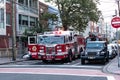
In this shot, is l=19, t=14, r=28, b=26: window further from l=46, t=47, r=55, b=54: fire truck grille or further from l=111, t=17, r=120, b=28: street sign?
l=111, t=17, r=120, b=28: street sign

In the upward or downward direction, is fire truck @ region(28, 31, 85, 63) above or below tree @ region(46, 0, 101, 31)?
below

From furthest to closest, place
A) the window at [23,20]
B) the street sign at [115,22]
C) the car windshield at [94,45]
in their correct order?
the window at [23,20], the car windshield at [94,45], the street sign at [115,22]

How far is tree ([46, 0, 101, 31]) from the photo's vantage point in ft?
197

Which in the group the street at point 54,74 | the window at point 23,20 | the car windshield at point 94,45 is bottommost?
the street at point 54,74

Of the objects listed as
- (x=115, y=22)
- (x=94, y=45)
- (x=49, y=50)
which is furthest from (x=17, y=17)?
(x=115, y=22)

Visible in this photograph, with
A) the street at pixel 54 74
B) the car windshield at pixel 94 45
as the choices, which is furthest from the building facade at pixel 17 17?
the street at pixel 54 74

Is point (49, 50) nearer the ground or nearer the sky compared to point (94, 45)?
nearer the ground

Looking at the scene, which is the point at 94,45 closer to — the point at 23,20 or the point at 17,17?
the point at 17,17

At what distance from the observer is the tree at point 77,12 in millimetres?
59938

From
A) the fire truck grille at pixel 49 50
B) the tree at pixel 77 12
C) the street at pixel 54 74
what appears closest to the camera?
the street at pixel 54 74

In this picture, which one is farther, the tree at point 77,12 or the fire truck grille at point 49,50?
the tree at point 77,12

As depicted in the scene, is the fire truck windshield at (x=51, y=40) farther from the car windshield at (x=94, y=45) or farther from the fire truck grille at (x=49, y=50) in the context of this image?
the car windshield at (x=94, y=45)

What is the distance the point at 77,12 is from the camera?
201 feet

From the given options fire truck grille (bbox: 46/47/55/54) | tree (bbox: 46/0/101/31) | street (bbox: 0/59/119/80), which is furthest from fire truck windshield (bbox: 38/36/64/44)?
tree (bbox: 46/0/101/31)
